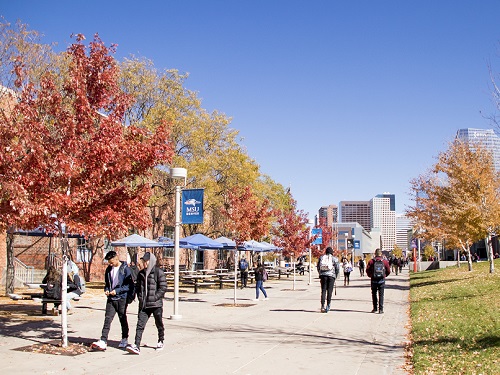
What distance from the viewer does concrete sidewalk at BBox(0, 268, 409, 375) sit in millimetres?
9266

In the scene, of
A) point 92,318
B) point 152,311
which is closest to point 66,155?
point 152,311

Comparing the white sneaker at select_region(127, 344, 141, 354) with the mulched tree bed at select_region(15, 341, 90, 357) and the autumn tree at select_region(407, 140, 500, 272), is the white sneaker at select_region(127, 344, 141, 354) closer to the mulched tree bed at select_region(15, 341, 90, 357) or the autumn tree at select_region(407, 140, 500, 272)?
the mulched tree bed at select_region(15, 341, 90, 357)

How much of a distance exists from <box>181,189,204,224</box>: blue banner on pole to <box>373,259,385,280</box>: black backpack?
19.0ft

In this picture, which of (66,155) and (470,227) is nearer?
(66,155)

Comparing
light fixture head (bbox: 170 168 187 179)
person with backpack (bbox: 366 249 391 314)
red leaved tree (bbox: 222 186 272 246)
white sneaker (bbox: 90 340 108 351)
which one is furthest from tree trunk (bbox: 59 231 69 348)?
red leaved tree (bbox: 222 186 272 246)

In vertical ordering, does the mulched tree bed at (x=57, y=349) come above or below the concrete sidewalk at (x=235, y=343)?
above

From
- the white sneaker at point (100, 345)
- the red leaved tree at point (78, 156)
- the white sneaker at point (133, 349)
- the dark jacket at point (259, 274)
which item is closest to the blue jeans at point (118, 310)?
the white sneaker at point (100, 345)

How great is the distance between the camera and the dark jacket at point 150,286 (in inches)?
419

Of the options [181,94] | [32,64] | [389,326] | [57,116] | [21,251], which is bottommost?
[389,326]

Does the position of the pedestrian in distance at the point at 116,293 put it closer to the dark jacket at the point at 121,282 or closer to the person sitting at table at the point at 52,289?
the dark jacket at the point at 121,282

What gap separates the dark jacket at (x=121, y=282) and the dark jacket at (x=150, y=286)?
0.53 meters

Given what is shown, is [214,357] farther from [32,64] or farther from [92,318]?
[32,64]

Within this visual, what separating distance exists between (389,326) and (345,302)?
737 centimetres

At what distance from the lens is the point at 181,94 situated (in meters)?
36.8
